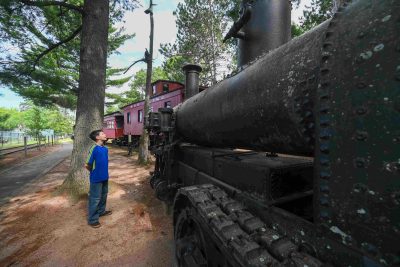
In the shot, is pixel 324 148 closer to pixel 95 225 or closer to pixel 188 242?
pixel 188 242

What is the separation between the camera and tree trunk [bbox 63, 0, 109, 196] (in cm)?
641

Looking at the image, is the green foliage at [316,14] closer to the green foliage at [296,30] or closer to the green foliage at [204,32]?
the green foliage at [296,30]

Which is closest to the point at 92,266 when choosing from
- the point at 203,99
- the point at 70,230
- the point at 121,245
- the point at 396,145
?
the point at 121,245

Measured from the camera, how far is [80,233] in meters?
4.34

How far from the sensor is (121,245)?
3922 mm

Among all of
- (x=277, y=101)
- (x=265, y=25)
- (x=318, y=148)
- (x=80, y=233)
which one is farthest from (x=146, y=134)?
(x=318, y=148)

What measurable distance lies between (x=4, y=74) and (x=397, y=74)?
45.7 ft

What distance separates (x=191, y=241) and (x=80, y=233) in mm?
2854

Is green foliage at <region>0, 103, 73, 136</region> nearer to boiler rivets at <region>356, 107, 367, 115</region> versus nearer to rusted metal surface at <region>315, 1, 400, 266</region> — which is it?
rusted metal surface at <region>315, 1, 400, 266</region>

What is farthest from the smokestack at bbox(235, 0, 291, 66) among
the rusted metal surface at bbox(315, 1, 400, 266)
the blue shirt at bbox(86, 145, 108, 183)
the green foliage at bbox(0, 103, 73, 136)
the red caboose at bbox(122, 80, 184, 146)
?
the green foliage at bbox(0, 103, 73, 136)

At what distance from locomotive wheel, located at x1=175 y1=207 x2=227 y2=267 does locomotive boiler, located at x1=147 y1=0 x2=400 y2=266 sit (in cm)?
3

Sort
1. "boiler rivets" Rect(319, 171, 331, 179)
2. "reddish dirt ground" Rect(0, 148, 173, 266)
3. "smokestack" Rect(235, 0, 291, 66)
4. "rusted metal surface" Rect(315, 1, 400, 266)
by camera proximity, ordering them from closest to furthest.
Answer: "rusted metal surface" Rect(315, 1, 400, 266)
"boiler rivets" Rect(319, 171, 331, 179)
"smokestack" Rect(235, 0, 291, 66)
"reddish dirt ground" Rect(0, 148, 173, 266)

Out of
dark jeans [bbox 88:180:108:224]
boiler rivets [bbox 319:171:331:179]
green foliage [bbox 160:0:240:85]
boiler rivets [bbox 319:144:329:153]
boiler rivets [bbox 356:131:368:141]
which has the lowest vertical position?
dark jeans [bbox 88:180:108:224]

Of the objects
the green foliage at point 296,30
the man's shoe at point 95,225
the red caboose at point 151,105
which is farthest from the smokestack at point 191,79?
the red caboose at point 151,105
